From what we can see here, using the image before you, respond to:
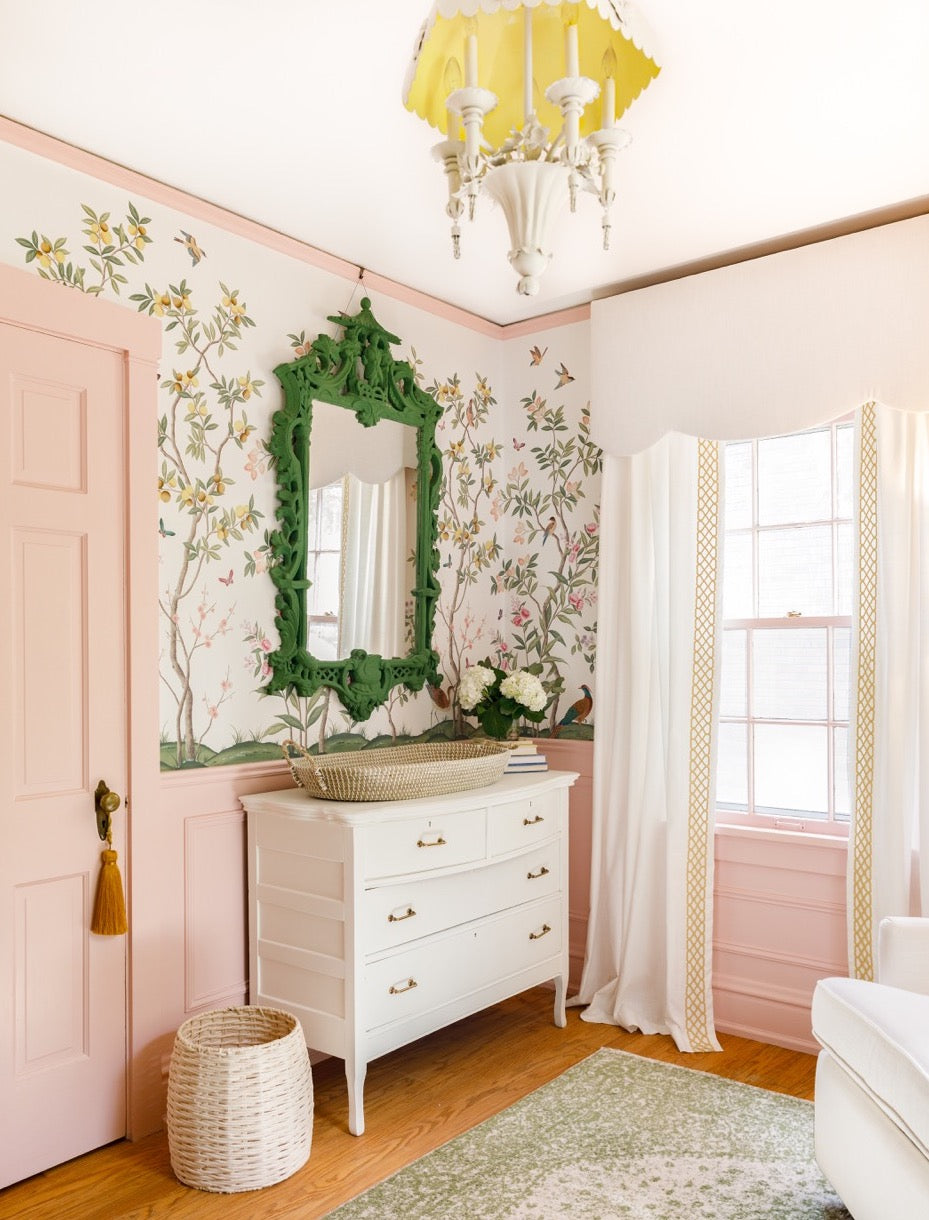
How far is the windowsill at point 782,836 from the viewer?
11.1 feet

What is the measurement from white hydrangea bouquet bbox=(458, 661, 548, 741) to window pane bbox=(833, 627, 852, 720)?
40.8 inches

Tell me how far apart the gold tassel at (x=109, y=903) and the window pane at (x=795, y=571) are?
235 cm

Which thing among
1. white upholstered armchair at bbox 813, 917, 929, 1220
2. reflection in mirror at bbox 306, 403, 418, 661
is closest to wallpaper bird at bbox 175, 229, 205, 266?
reflection in mirror at bbox 306, 403, 418, 661

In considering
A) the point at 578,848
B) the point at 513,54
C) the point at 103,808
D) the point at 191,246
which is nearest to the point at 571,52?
the point at 513,54

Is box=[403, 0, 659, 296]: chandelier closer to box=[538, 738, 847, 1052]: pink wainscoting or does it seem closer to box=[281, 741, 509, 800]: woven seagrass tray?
box=[281, 741, 509, 800]: woven seagrass tray

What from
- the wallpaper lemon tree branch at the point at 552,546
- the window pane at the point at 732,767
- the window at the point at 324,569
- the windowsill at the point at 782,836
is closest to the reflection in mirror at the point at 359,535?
the window at the point at 324,569

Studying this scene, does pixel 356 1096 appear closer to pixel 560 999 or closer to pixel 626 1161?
pixel 626 1161

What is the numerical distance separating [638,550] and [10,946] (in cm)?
238

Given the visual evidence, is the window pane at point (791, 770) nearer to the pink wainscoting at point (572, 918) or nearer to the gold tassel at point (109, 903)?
the pink wainscoting at point (572, 918)

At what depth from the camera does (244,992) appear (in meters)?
3.16

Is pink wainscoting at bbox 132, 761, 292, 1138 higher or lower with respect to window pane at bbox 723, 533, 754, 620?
lower

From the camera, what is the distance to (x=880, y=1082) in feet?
6.87

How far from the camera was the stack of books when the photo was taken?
364cm

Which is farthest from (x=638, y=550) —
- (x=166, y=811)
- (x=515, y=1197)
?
(x=515, y=1197)
